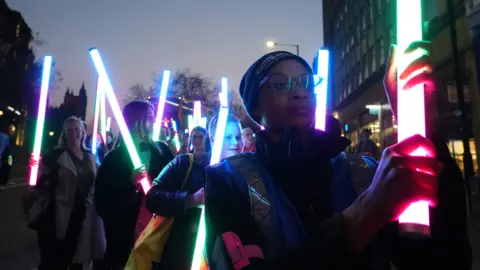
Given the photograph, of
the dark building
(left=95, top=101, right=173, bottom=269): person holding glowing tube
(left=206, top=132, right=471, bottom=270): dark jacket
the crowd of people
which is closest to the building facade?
(left=95, top=101, right=173, bottom=269): person holding glowing tube

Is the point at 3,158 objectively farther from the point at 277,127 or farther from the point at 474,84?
the point at 474,84

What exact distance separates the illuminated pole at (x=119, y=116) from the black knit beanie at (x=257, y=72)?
213 cm

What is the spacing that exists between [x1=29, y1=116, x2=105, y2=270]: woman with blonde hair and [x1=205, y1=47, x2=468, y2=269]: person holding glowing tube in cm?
342

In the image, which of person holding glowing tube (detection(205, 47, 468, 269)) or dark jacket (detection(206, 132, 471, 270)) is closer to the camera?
person holding glowing tube (detection(205, 47, 468, 269))

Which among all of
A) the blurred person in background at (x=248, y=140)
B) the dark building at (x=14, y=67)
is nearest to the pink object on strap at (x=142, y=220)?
the blurred person in background at (x=248, y=140)

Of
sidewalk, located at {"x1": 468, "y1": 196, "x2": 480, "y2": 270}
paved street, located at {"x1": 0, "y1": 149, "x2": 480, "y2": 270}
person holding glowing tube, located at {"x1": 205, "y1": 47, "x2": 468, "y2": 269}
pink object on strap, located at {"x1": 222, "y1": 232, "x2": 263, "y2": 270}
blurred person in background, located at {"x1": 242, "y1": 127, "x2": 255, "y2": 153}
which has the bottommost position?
sidewalk, located at {"x1": 468, "y1": 196, "x2": 480, "y2": 270}

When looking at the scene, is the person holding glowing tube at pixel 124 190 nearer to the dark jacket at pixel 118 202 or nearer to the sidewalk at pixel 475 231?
the dark jacket at pixel 118 202

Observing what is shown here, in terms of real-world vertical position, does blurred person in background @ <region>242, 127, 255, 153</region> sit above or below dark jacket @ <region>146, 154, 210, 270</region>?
above

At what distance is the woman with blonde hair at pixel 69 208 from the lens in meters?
4.29

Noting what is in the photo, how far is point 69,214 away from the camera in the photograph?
14.4 feet

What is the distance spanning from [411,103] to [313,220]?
20.4 inches

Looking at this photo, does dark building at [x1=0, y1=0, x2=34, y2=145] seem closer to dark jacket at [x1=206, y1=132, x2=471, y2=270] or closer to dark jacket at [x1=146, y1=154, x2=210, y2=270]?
dark jacket at [x1=146, y1=154, x2=210, y2=270]

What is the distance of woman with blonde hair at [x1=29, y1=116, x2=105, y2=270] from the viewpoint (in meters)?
4.29

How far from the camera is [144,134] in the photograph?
4.16 meters
